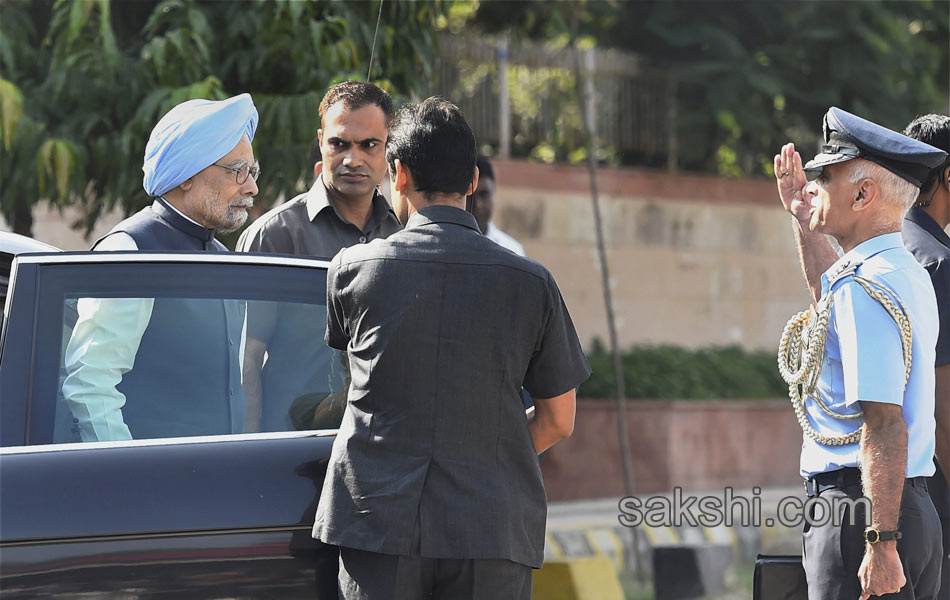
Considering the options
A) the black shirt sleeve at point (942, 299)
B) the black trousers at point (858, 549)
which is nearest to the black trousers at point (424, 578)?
the black trousers at point (858, 549)

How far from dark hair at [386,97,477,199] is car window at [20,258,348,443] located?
425 mm

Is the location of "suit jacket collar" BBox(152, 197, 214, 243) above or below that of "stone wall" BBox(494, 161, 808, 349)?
above

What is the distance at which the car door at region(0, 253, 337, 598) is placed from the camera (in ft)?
8.34

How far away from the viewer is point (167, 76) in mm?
5480

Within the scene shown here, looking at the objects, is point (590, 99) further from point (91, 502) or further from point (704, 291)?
point (91, 502)

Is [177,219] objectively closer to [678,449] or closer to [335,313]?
[335,313]

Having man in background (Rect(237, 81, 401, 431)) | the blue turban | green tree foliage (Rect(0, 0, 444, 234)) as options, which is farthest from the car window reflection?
green tree foliage (Rect(0, 0, 444, 234))

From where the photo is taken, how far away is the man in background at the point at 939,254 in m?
3.28

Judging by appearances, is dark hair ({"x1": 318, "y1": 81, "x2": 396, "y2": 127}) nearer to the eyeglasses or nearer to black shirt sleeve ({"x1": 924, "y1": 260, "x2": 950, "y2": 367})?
the eyeglasses

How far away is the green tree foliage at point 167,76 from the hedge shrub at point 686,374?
483 cm

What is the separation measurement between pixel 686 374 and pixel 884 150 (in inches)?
304

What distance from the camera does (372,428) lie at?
8.30 ft

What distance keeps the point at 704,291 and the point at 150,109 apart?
284 inches

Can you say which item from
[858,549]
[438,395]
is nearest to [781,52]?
[858,549]
